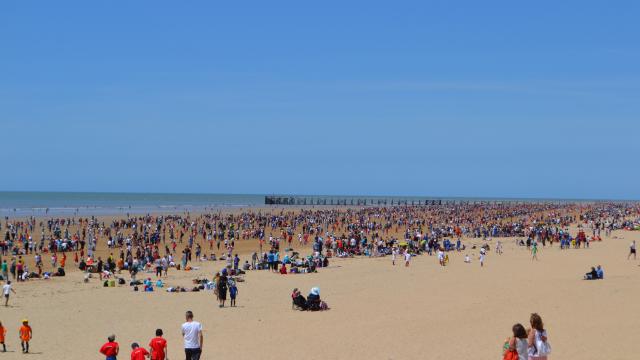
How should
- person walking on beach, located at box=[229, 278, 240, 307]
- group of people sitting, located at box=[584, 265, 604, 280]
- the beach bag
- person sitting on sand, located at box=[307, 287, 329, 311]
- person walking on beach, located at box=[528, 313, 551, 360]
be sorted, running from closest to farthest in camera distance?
person walking on beach, located at box=[528, 313, 551, 360] → the beach bag → person sitting on sand, located at box=[307, 287, 329, 311] → person walking on beach, located at box=[229, 278, 240, 307] → group of people sitting, located at box=[584, 265, 604, 280]

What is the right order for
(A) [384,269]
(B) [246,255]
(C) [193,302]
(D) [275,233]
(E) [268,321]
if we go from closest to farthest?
(E) [268,321], (C) [193,302], (A) [384,269], (B) [246,255], (D) [275,233]

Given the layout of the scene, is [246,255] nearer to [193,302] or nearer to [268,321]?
[193,302]

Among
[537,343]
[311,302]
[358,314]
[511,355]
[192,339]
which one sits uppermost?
[537,343]

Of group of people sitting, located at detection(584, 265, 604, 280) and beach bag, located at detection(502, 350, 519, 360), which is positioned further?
group of people sitting, located at detection(584, 265, 604, 280)

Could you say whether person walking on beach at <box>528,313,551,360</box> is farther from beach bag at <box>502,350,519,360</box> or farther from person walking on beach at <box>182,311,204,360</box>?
person walking on beach at <box>182,311,204,360</box>

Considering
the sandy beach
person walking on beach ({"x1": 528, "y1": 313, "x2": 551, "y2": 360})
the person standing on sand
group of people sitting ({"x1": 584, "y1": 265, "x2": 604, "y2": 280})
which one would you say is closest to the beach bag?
person walking on beach ({"x1": 528, "y1": 313, "x2": 551, "y2": 360})

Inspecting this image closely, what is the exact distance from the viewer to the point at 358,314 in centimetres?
1847

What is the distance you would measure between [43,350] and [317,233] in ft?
132

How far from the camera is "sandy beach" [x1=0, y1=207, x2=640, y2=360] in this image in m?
14.2

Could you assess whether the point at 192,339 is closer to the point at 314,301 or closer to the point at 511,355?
the point at 511,355

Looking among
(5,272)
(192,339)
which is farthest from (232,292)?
(5,272)

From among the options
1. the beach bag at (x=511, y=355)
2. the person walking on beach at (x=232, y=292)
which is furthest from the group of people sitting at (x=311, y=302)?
the beach bag at (x=511, y=355)

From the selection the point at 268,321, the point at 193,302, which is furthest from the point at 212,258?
the point at 268,321

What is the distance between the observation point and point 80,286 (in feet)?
80.3
